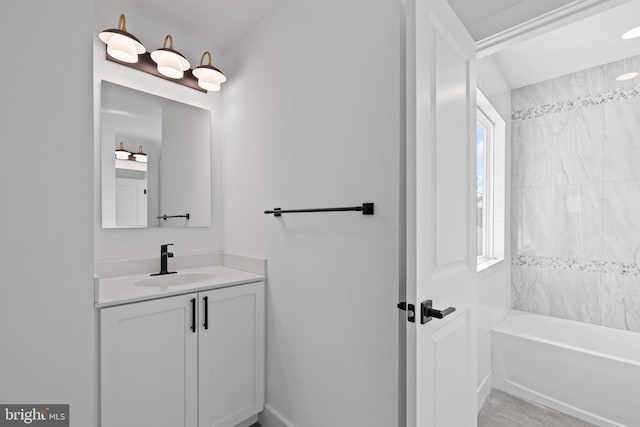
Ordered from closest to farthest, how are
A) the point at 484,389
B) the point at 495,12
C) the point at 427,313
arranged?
the point at 427,313 < the point at 495,12 < the point at 484,389

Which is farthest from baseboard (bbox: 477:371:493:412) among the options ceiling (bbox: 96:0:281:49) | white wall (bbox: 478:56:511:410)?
ceiling (bbox: 96:0:281:49)

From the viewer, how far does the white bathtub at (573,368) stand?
1719mm

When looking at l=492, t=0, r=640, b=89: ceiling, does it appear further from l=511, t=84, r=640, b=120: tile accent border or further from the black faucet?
the black faucet

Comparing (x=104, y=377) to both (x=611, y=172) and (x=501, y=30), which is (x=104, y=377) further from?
(x=611, y=172)

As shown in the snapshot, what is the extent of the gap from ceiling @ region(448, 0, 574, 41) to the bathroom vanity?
5.54ft

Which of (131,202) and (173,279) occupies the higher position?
(131,202)

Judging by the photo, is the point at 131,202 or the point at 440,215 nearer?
the point at 440,215

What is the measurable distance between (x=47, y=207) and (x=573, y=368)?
298cm

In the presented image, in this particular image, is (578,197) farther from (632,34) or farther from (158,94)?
(158,94)

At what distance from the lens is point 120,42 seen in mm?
1578

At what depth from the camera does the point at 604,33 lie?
1962mm

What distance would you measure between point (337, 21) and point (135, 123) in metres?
1.41

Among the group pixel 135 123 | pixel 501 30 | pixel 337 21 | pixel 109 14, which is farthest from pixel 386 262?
pixel 109 14

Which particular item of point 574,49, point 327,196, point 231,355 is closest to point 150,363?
point 231,355
